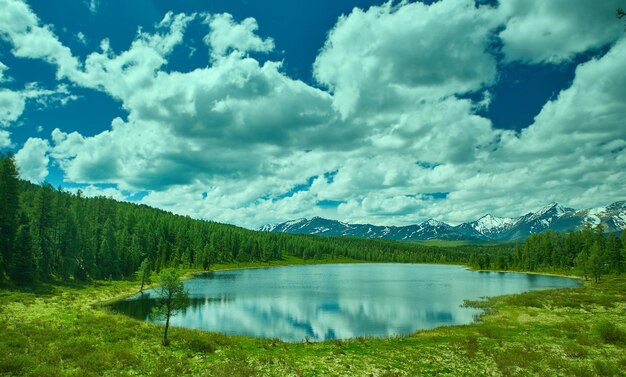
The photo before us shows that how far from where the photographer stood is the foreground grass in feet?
98.9

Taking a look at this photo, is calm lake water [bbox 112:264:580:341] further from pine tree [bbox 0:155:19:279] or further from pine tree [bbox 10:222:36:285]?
pine tree [bbox 0:155:19:279]

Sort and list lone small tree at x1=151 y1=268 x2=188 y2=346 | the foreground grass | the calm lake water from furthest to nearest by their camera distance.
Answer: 1. the calm lake water
2. lone small tree at x1=151 y1=268 x2=188 y2=346
3. the foreground grass

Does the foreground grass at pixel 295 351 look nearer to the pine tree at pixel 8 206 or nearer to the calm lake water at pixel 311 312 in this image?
the calm lake water at pixel 311 312

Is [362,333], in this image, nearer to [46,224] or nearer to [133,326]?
[133,326]

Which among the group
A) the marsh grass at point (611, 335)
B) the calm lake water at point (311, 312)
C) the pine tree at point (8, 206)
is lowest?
the calm lake water at point (311, 312)

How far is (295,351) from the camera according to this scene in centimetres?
3947

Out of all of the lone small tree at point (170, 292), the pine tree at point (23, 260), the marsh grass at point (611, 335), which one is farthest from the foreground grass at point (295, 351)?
the pine tree at point (23, 260)

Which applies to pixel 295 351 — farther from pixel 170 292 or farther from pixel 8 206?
pixel 8 206

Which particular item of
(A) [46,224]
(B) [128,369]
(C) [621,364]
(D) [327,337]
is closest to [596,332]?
(C) [621,364]

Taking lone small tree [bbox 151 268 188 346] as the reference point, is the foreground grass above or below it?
below

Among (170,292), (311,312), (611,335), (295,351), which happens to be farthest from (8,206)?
(611,335)

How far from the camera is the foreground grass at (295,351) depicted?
30141 mm

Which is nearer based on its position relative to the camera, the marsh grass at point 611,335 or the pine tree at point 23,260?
the marsh grass at point 611,335

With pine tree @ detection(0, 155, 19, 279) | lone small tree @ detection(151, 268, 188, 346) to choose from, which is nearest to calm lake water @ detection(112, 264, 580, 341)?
lone small tree @ detection(151, 268, 188, 346)
